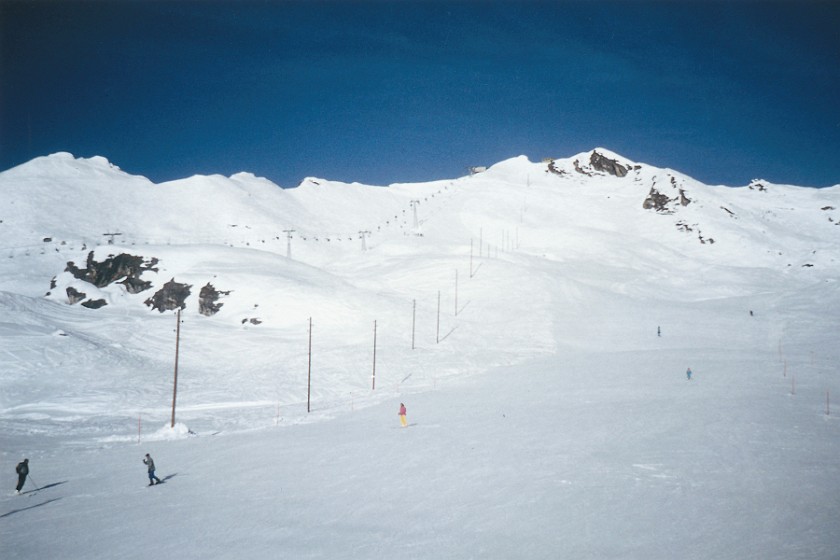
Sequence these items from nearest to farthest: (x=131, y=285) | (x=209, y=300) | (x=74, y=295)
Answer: (x=209, y=300), (x=74, y=295), (x=131, y=285)

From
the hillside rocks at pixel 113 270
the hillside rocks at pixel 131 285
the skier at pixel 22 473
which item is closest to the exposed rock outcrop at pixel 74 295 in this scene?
the hillside rocks at pixel 131 285

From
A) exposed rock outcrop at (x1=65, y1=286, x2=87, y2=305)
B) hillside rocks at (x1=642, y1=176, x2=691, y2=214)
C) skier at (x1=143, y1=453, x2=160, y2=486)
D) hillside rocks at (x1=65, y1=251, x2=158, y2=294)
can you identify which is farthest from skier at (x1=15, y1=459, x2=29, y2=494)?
hillside rocks at (x1=642, y1=176, x2=691, y2=214)

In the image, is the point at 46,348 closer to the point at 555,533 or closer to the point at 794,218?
the point at 555,533

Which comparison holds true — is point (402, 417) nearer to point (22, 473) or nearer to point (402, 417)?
point (402, 417)

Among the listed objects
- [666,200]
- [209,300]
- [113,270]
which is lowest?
[209,300]

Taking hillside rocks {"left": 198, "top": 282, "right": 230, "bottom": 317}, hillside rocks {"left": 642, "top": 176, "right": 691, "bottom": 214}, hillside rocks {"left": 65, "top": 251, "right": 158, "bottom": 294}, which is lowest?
hillside rocks {"left": 198, "top": 282, "right": 230, "bottom": 317}

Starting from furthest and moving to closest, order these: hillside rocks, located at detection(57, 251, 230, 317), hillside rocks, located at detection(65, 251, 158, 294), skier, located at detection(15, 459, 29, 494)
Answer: hillside rocks, located at detection(65, 251, 158, 294) → hillside rocks, located at detection(57, 251, 230, 317) → skier, located at detection(15, 459, 29, 494)

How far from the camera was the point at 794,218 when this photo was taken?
168 metres

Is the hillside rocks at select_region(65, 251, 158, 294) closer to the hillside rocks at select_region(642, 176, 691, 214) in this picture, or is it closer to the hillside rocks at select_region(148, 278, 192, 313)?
the hillside rocks at select_region(148, 278, 192, 313)

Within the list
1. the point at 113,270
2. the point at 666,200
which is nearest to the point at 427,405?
the point at 113,270

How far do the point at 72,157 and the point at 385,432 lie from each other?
8574 inches

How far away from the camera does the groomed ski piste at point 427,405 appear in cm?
1647

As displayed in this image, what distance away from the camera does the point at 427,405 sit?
125 feet

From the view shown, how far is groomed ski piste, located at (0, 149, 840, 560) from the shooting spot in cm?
1647
